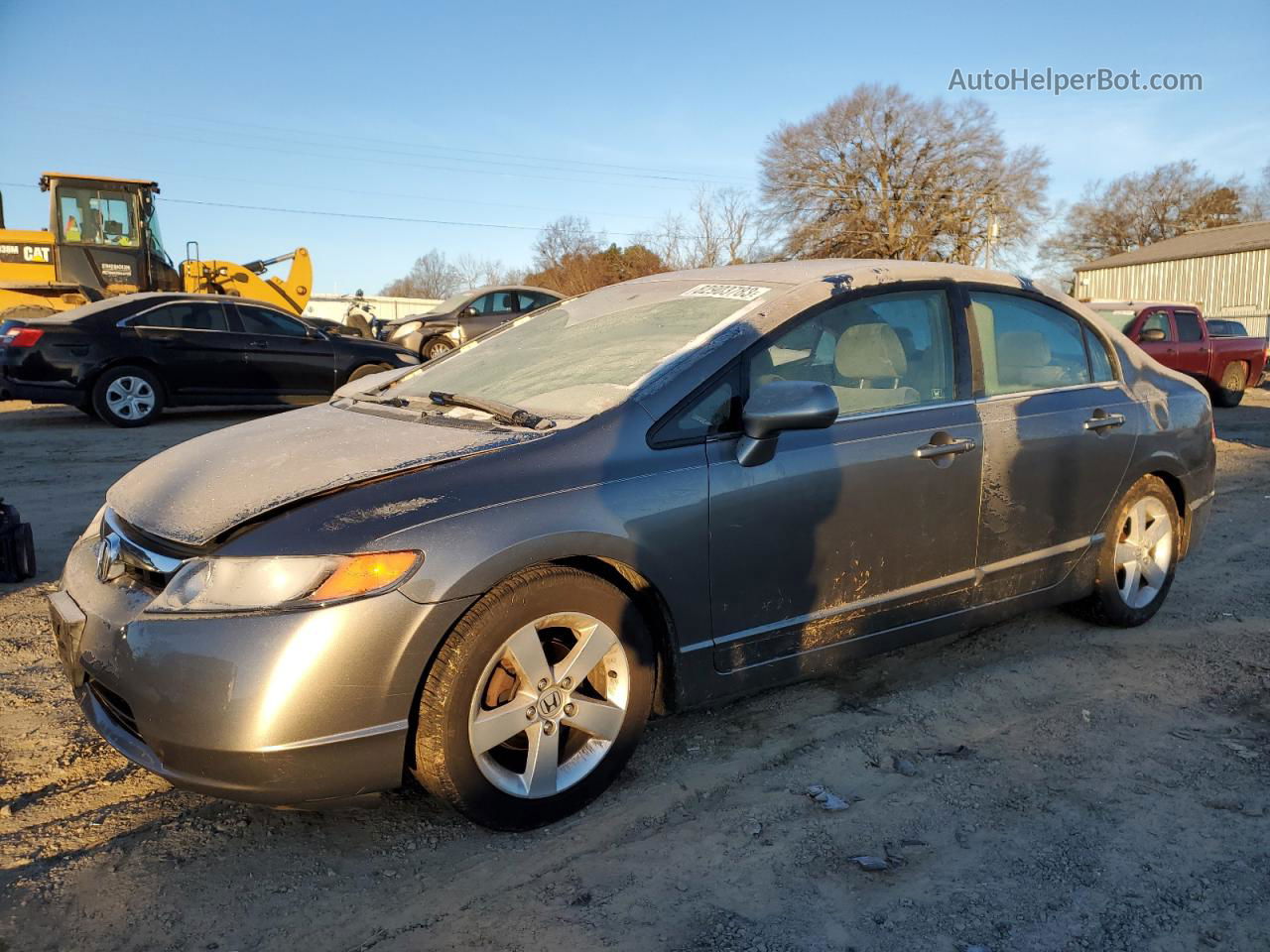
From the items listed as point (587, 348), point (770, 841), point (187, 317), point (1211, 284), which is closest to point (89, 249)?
point (187, 317)

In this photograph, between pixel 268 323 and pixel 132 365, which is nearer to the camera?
pixel 132 365

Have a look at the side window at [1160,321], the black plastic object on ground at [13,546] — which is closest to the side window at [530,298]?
the side window at [1160,321]

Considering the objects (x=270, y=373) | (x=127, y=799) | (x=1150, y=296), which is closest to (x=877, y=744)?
(x=127, y=799)

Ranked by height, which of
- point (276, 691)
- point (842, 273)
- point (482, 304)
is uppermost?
point (482, 304)

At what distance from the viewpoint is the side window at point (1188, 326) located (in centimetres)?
1499

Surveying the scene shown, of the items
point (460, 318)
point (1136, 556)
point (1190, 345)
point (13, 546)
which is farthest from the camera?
point (460, 318)

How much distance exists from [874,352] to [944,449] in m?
0.43

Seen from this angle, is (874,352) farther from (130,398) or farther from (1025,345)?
(130,398)

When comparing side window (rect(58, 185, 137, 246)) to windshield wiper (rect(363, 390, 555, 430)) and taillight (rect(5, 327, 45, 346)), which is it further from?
windshield wiper (rect(363, 390, 555, 430))

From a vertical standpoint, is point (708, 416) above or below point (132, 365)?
below

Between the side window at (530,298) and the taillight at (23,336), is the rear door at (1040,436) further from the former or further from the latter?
the side window at (530,298)

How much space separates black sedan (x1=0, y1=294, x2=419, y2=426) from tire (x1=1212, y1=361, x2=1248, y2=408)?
12.9 metres

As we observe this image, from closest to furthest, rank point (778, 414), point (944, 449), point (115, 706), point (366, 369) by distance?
point (115, 706) < point (778, 414) < point (944, 449) < point (366, 369)

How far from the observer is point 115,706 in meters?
2.58
